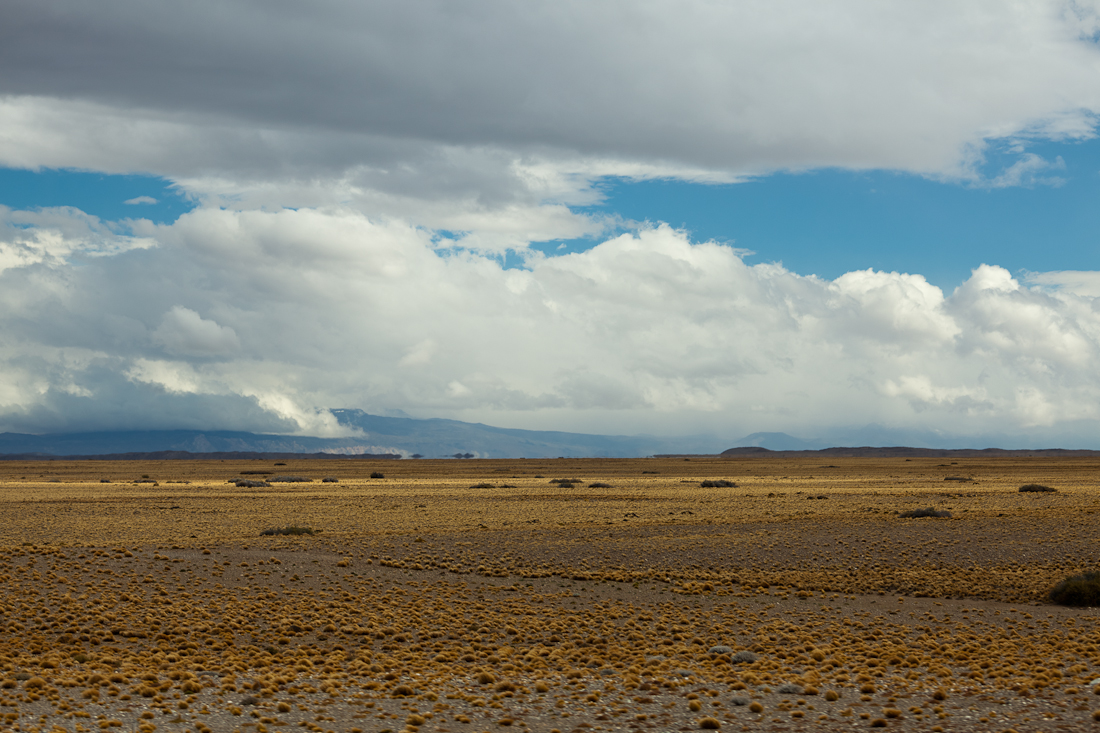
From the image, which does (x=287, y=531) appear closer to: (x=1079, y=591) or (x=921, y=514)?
(x=1079, y=591)

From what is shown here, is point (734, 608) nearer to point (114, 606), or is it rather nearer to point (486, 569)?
point (486, 569)

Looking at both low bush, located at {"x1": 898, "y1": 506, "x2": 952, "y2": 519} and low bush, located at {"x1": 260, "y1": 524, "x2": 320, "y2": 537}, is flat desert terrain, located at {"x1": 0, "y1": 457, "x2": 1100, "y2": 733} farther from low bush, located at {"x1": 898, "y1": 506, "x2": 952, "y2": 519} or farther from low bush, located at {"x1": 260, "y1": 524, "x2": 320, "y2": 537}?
low bush, located at {"x1": 898, "y1": 506, "x2": 952, "y2": 519}

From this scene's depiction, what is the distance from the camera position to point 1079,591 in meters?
21.4

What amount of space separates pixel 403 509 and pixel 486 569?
2634cm

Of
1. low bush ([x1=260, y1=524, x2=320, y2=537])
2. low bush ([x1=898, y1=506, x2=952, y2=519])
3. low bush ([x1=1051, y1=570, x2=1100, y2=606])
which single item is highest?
low bush ([x1=1051, y1=570, x2=1100, y2=606])

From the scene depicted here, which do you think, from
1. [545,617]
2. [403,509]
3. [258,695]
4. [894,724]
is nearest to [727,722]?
[894,724]

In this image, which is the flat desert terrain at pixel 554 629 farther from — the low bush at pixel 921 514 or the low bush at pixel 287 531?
the low bush at pixel 921 514

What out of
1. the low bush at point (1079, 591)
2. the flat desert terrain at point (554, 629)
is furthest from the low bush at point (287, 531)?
the low bush at point (1079, 591)

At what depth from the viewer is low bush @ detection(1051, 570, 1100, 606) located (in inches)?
835

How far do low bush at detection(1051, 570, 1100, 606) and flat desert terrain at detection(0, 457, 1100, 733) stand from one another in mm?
447

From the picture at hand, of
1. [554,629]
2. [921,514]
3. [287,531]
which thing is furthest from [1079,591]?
[287,531]

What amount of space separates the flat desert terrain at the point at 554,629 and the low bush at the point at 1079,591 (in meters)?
0.45

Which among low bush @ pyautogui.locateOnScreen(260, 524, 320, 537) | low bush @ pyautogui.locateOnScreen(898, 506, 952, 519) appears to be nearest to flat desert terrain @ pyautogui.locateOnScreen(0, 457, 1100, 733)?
low bush @ pyautogui.locateOnScreen(260, 524, 320, 537)

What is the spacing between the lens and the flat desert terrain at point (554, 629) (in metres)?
12.3
